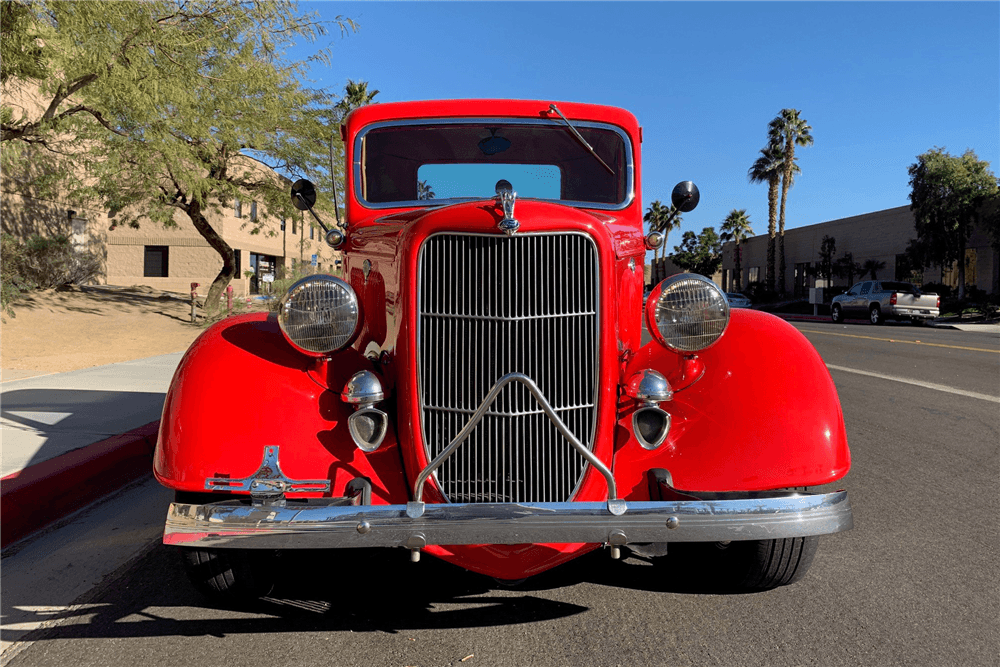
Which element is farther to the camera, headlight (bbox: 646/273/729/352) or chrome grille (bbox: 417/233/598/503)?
headlight (bbox: 646/273/729/352)

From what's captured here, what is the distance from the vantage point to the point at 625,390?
2.91m

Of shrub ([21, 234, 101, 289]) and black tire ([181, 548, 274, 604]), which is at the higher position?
shrub ([21, 234, 101, 289])

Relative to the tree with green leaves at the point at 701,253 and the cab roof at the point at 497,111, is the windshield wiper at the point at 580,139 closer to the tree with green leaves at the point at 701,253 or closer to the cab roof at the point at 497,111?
the cab roof at the point at 497,111

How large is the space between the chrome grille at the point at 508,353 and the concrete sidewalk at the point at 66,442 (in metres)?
2.63

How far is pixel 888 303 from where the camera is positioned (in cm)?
2591

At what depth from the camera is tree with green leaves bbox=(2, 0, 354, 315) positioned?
10406mm

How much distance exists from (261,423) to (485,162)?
2.06 m

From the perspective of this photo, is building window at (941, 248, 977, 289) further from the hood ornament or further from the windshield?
the hood ornament

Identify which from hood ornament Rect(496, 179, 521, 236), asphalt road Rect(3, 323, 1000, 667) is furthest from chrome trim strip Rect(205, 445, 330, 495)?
hood ornament Rect(496, 179, 521, 236)

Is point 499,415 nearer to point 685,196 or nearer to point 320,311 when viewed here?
point 320,311

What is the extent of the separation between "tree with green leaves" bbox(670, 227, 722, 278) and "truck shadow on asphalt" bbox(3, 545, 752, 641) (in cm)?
6083

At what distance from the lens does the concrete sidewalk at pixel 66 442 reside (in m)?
4.10

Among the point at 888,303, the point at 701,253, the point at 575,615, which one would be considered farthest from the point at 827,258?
the point at 575,615

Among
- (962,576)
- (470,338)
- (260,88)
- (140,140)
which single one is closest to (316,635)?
(470,338)
